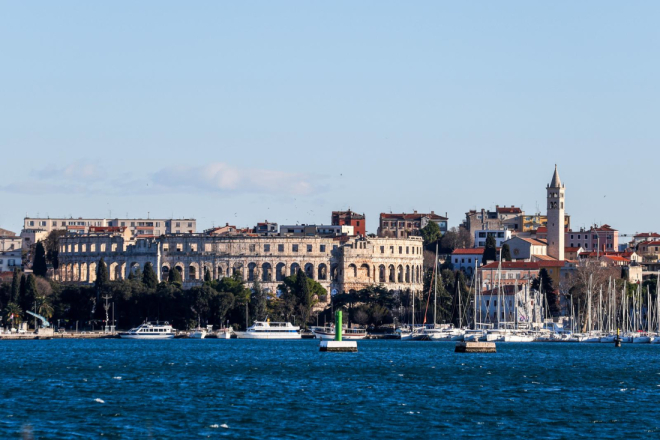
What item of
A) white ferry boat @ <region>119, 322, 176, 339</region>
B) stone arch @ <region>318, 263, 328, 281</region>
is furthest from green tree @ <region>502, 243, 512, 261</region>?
white ferry boat @ <region>119, 322, 176, 339</region>

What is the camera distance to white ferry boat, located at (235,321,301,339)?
358 feet

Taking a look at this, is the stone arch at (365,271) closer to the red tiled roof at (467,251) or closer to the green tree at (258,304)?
the green tree at (258,304)

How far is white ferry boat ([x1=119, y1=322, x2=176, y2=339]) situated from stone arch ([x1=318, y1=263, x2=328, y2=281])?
28685mm

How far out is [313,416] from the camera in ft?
135

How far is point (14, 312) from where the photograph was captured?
366 feet

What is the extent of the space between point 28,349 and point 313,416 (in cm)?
4975

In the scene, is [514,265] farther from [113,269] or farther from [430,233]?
[113,269]

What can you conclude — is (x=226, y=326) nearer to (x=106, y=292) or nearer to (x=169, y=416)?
(x=106, y=292)

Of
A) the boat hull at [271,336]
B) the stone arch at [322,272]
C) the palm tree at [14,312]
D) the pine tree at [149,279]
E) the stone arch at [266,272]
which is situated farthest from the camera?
the stone arch at [322,272]

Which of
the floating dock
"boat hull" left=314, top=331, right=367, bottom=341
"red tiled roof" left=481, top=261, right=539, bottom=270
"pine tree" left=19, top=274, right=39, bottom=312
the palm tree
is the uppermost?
"red tiled roof" left=481, top=261, right=539, bottom=270

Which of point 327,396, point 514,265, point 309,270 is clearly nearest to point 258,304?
point 309,270

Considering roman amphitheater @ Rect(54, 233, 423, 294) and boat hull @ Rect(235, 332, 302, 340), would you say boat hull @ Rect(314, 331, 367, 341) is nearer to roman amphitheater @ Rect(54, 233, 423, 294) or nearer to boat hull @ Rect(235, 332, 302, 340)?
boat hull @ Rect(235, 332, 302, 340)

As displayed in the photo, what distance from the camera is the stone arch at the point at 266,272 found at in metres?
134

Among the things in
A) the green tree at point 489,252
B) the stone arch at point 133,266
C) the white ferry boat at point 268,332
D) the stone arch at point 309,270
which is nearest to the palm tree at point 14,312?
the stone arch at point 133,266
